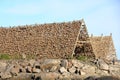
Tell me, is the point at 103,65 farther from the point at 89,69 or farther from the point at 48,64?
the point at 48,64

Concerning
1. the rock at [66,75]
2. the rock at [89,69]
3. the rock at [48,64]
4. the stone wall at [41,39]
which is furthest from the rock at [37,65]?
the rock at [89,69]

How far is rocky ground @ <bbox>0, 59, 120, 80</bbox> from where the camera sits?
2209cm

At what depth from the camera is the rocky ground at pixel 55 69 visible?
2209 centimetres

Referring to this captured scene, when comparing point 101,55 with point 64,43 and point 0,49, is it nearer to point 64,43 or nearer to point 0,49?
point 64,43

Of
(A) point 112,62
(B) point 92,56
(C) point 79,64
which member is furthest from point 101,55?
(C) point 79,64

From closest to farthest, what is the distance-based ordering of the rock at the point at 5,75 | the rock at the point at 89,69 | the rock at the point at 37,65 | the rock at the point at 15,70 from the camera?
the rock at the point at 5,75 < the rock at the point at 89,69 < the rock at the point at 15,70 < the rock at the point at 37,65

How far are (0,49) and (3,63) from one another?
12.0 ft

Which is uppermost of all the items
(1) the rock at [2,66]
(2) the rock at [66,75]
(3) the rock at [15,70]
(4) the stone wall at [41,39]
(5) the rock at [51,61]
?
(4) the stone wall at [41,39]

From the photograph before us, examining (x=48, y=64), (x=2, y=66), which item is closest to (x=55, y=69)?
(x=48, y=64)

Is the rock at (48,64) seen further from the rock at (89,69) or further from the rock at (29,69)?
the rock at (89,69)

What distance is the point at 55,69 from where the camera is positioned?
22.8m

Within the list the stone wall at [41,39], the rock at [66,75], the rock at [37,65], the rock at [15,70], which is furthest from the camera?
the stone wall at [41,39]

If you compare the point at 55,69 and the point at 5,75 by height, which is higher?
the point at 55,69

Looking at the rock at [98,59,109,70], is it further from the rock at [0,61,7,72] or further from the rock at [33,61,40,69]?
the rock at [0,61,7,72]
